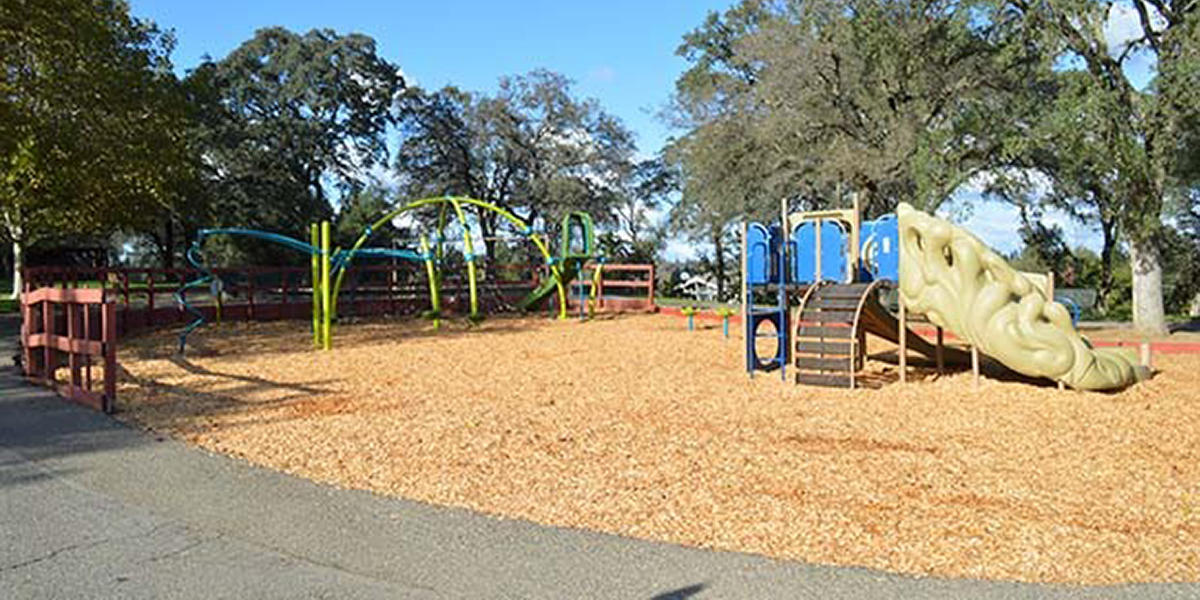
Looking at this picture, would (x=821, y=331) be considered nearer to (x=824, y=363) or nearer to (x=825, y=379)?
(x=824, y=363)

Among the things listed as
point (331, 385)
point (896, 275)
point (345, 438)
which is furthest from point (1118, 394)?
point (331, 385)

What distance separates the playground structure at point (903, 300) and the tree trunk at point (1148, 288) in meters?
7.80

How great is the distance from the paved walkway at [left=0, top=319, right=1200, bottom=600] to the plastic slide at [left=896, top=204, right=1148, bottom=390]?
6077 millimetres

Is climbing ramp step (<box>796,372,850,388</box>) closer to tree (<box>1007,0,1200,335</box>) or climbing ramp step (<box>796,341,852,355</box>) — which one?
climbing ramp step (<box>796,341,852,355</box>)

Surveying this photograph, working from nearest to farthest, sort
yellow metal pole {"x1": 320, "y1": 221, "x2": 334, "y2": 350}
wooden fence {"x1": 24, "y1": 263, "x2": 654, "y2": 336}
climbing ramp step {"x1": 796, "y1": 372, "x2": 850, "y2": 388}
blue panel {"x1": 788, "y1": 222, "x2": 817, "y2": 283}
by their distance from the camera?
climbing ramp step {"x1": 796, "y1": 372, "x2": 850, "y2": 388}, blue panel {"x1": 788, "y1": 222, "x2": 817, "y2": 283}, yellow metal pole {"x1": 320, "y1": 221, "x2": 334, "y2": 350}, wooden fence {"x1": 24, "y1": 263, "x2": 654, "y2": 336}

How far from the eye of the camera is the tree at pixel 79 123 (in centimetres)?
1809

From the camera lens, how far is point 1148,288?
17.4 metres

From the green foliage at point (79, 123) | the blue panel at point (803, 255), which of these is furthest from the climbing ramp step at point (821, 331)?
the green foliage at point (79, 123)

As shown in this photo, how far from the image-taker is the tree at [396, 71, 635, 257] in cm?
3978

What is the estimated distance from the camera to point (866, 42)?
19.5m

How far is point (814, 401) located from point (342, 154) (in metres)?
37.6

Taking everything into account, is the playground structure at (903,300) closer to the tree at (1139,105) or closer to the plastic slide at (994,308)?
the plastic slide at (994,308)

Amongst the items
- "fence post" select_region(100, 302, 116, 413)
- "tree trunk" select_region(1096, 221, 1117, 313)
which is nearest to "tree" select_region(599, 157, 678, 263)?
"tree trunk" select_region(1096, 221, 1117, 313)

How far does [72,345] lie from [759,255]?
27.2ft
